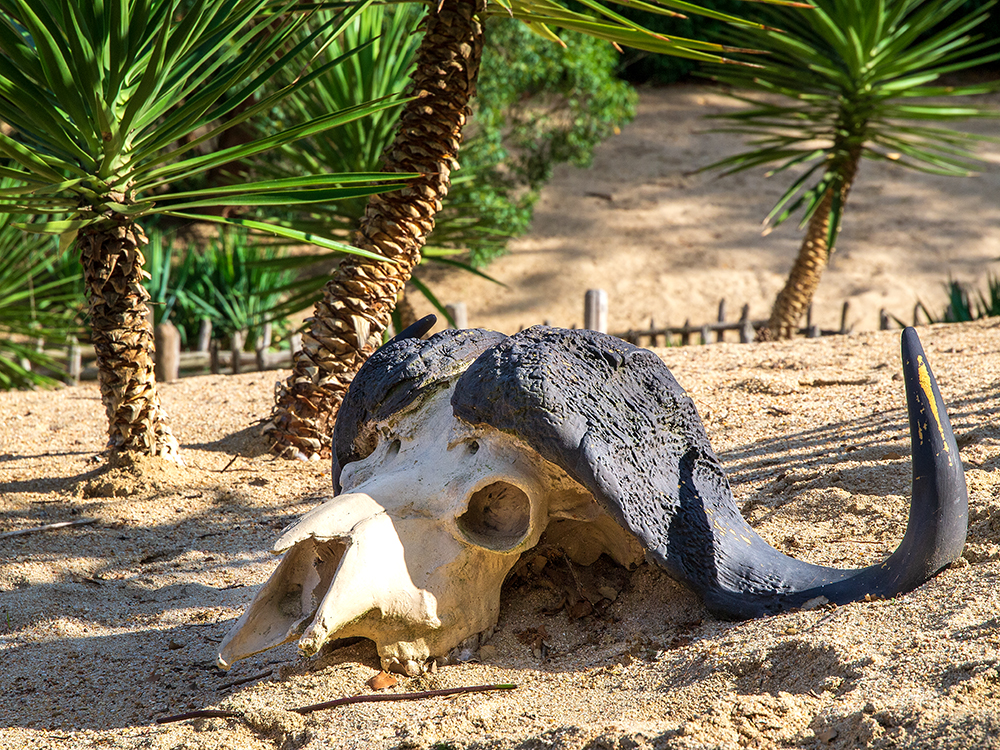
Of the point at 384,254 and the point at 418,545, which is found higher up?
the point at 384,254

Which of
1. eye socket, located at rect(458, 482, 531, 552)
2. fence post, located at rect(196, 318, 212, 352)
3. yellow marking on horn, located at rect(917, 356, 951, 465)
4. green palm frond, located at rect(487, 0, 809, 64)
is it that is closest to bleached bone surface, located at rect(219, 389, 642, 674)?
eye socket, located at rect(458, 482, 531, 552)

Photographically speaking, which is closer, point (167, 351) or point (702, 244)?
point (167, 351)

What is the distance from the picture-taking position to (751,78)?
667cm

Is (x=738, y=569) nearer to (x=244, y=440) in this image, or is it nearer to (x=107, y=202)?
(x=107, y=202)

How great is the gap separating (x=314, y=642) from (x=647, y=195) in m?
12.4

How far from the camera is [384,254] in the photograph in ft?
12.6

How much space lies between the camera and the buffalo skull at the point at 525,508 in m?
1.78

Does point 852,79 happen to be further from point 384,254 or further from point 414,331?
point 414,331

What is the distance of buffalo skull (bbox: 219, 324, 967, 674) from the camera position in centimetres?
178

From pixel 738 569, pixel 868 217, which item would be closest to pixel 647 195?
pixel 868 217

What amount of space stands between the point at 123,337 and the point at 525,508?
206 cm

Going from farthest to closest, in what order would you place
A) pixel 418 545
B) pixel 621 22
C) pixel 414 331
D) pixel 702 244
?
pixel 702 244
pixel 621 22
pixel 414 331
pixel 418 545

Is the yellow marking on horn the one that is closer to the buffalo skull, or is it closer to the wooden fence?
the buffalo skull

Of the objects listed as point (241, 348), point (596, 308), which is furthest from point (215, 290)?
point (596, 308)
